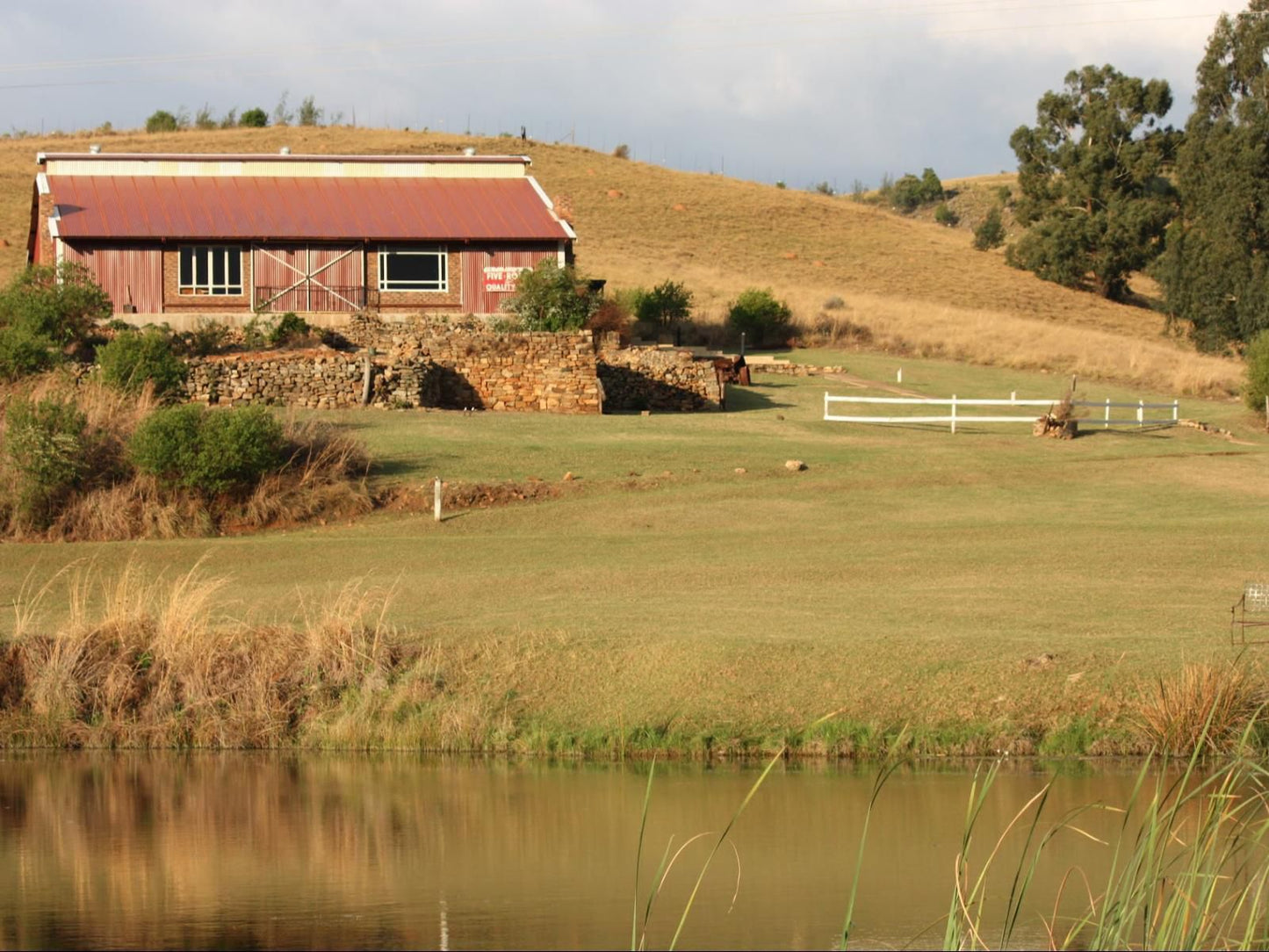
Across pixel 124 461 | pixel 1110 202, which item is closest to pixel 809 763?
pixel 124 461

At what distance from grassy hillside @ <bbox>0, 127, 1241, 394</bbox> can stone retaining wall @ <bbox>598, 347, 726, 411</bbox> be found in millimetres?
11237

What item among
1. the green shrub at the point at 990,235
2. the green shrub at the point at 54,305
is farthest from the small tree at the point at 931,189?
the green shrub at the point at 54,305

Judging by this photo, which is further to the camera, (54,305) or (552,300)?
(552,300)

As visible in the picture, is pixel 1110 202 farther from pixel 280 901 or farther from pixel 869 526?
pixel 280 901

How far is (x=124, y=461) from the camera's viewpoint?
27.0 meters

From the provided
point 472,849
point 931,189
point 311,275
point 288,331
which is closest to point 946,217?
point 931,189

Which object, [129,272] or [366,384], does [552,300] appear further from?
[129,272]

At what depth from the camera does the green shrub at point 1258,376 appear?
134ft

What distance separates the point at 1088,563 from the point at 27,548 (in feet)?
49.1

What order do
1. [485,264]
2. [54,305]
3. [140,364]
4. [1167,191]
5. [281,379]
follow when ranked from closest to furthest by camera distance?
[140,364]
[281,379]
[54,305]
[485,264]
[1167,191]

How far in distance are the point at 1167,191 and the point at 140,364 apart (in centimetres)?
5956

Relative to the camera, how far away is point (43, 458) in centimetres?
2566

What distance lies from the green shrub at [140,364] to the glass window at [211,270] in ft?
41.1

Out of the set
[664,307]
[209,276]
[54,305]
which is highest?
[209,276]
